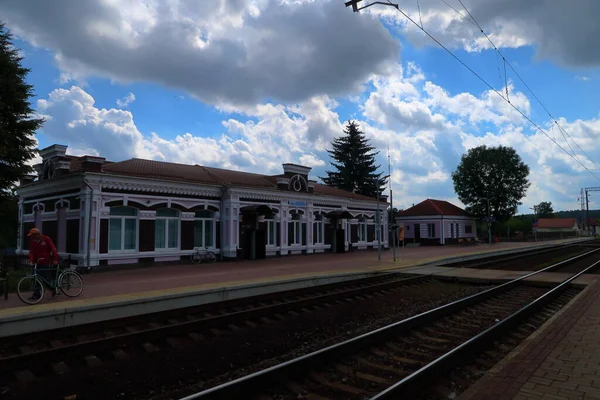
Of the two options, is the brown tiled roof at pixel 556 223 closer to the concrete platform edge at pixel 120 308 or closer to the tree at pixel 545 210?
the tree at pixel 545 210

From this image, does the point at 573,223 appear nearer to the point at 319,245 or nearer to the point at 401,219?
the point at 401,219

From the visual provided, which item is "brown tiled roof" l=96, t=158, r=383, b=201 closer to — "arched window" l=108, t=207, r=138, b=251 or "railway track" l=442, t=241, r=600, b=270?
"arched window" l=108, t=207, r=138, b=251

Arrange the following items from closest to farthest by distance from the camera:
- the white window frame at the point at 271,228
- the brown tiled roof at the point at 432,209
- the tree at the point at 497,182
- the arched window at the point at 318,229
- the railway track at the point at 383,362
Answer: the railway track at the point at 383,362, the white window frame at the point at 271,228, the arched window at the point at 318,229, the brown tiled roof at the point at 432,209, the tree at the point at 497,182

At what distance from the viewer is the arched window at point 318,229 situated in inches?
1283

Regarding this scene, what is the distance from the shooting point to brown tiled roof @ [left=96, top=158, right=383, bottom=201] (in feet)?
75.7

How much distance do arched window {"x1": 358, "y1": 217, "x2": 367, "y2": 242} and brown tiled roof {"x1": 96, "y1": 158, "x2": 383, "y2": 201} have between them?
6.67 metres

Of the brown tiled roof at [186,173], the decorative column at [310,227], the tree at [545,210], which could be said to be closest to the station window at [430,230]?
the brown tiled roof at [186,173]

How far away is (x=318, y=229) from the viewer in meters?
32.8

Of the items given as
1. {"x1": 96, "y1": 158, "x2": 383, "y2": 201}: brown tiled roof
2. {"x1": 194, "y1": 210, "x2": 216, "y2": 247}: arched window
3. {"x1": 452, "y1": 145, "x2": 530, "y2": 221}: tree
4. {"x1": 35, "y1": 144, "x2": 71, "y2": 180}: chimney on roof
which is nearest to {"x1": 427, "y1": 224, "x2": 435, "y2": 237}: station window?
{"x1": 452, "y1": 145, "x2": 530, "y2": 221}: tree

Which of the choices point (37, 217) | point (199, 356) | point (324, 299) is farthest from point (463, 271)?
point (37, 217)

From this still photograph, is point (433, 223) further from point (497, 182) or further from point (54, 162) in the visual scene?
point (54, 162)

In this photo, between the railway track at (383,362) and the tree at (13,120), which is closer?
the railway track at (383,362)

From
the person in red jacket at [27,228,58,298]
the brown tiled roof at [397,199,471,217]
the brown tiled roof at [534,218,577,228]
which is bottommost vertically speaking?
the person in red jacket at [27,228,58,298]

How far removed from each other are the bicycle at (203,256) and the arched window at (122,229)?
3.45m
